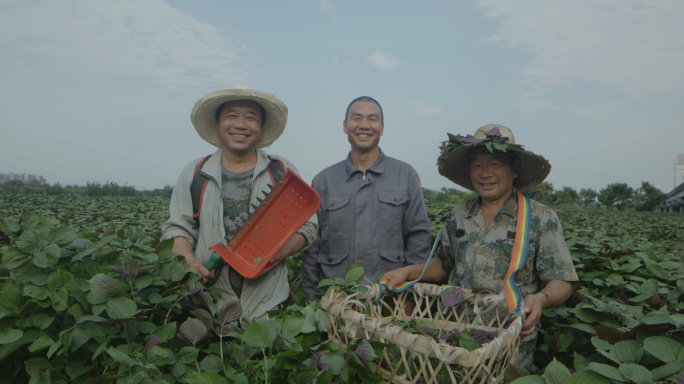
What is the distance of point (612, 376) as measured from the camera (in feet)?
→ 3.82

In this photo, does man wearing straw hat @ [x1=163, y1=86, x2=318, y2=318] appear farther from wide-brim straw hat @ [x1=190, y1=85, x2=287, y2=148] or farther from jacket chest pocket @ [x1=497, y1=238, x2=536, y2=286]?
jacket chest pocket @ [x1=497, y1=238, x2=536, y2=286]

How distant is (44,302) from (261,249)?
38.6 inches

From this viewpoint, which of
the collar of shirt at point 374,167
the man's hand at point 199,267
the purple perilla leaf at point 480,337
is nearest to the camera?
the purple perilla leaf at point 480,337

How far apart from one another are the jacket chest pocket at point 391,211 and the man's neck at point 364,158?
0.81 feet

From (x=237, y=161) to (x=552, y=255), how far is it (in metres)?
1.79

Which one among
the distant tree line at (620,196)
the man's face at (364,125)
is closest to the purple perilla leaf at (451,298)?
the man's face at (364,125)

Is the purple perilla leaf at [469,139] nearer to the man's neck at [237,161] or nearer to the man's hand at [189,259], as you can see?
the man's neck at [237,161]

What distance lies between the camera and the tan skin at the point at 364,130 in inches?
109

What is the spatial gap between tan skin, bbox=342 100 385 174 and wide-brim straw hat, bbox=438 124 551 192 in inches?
21.7

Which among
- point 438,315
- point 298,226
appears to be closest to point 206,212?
point 298,226

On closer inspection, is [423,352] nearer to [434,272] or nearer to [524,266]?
[524,266]

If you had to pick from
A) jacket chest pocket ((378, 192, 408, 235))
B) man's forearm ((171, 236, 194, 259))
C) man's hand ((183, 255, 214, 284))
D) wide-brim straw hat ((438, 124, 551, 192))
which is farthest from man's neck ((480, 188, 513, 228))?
man's forearm ((171, 236, 194, 259))

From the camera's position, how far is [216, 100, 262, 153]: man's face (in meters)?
2.27

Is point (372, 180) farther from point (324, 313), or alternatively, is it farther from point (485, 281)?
point (324, 313)
